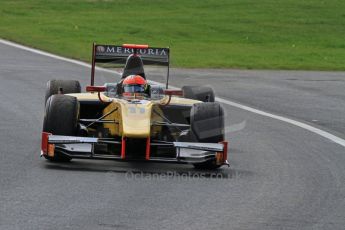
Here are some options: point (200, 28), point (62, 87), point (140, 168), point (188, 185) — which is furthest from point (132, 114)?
Result: point (200, 28)

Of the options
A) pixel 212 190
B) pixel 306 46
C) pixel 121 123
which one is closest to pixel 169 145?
pixel 121 123

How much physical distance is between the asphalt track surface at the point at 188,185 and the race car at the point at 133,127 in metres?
0.18

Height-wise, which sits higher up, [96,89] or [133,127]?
[96,89]

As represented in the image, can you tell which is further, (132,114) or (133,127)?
(132,114)

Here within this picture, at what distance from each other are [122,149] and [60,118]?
37.2 inches

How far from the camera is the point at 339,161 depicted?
44.1 feet

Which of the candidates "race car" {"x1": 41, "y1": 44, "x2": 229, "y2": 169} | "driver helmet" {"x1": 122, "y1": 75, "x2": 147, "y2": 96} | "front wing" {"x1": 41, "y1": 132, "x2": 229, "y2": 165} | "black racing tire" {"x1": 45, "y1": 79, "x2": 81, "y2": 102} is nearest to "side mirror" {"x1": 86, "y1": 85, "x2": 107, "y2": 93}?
"race car" {"x1": 41, "y1": 44, "x2": 229, "y2": 169}

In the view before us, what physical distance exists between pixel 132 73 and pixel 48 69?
10597 millimetres

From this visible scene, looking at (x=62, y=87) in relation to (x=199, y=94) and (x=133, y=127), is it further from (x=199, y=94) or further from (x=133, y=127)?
(x=133, y=127)

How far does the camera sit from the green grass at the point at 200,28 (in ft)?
101

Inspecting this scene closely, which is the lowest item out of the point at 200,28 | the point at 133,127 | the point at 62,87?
the point at 133,127

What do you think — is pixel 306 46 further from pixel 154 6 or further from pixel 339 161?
pixel 339 161

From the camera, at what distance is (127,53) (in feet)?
49.8

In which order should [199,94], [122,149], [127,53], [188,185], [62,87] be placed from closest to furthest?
[188,185] → [122,149] → [62,87] → [199,94] → [127,53]
